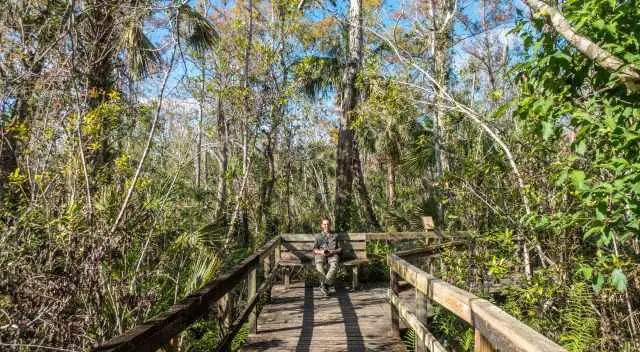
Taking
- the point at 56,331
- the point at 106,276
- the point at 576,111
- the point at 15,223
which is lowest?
the point at 56,331

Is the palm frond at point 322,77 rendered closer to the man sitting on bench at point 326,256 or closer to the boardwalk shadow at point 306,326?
the man sitting on bench at point 326,256

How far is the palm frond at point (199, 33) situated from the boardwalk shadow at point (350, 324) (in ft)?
19.8

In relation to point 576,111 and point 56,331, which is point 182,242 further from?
point 576,111

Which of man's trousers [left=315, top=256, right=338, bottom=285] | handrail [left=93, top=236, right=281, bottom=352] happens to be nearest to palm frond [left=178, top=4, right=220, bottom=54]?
man's trousers [left=315, top=256, right=338, bottom=285]

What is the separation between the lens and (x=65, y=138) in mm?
4789

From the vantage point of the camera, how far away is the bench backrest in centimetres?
904

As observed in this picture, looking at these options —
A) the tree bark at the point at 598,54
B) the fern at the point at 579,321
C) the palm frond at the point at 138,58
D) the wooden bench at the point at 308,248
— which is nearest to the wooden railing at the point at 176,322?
the tree bark at the point at 598,54

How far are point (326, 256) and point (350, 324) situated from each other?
2500 mm

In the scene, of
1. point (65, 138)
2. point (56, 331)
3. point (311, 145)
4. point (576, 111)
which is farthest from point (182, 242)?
point (311, 145)

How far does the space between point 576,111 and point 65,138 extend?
4.50 m

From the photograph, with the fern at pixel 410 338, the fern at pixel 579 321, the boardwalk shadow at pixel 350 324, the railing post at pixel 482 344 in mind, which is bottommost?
the fern at pixel 410 338

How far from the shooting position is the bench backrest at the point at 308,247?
9039 millimetres

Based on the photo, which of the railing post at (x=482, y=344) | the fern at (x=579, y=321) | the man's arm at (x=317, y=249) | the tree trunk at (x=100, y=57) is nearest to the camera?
the railing post at (x=482, y=344)

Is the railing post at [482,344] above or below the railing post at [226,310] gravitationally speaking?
above
